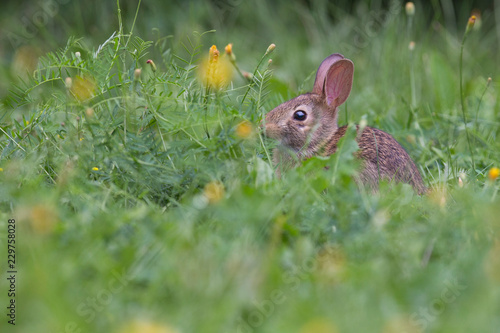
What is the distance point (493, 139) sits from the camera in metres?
4.52

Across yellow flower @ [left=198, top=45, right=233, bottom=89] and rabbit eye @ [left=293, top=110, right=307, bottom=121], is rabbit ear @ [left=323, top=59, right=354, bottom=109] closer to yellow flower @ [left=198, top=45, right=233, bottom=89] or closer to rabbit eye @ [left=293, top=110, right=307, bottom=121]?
rabbit eye @ [left=293, top=110, right=307, bottom=121]

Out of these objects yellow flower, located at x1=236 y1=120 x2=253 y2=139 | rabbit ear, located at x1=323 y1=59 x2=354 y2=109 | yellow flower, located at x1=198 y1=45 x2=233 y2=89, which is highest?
yellow flower, located at x1=198 y1=45 x2=233 y2=89

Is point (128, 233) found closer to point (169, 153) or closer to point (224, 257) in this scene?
point (224, 257)

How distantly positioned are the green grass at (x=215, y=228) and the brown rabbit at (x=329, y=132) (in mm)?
249

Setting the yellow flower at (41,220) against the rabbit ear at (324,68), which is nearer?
the yellow flower at (41,220)

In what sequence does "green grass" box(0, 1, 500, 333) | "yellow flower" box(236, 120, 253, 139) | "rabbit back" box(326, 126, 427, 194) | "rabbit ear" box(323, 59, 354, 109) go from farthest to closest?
"rabbit ear" box(323, 59, 354, 109)
"rabbit back" box(326, 126, 427, 194)
"yellow flower" box(236, 120, 253, 139)
"green grass" box(0, 1, 500, 333)

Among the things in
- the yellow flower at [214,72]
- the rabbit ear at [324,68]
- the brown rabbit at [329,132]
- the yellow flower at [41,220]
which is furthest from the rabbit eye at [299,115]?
the yellow flower at [41,220]

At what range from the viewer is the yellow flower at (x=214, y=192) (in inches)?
107

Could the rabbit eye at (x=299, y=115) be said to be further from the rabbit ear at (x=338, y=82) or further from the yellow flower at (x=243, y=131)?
the yellow flower at (x=243, y=131)

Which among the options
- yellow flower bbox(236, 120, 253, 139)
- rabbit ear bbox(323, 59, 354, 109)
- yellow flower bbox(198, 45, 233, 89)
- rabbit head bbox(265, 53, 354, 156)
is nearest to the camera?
yellow flower bbox(236, 120, 253, 139)

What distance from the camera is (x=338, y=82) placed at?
462cm

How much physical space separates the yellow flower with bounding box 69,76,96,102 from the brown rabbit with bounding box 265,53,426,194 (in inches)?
44.7

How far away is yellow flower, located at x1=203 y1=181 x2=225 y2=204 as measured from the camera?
2.73 metres

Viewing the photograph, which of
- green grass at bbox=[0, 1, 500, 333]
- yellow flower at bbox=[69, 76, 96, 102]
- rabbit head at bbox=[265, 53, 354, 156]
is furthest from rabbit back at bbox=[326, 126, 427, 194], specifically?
yellow flower at bbox=[69, 76, 96, 102]
